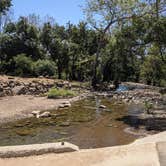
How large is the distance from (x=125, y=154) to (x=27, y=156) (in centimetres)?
229

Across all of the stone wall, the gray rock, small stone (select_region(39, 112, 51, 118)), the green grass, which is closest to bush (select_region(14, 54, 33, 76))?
the stone wall

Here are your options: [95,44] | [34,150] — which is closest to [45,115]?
[34,150]

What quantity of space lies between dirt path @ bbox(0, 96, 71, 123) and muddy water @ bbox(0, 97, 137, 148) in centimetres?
106

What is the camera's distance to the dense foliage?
33281mm

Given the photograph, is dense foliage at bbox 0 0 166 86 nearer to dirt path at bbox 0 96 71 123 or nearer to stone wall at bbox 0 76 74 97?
stone wall at bbox 0 76 74 97

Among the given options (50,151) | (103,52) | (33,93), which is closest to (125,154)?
(50,151)

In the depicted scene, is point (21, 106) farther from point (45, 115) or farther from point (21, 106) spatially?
point (45, 115)

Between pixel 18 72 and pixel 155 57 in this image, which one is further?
pixel 18 72

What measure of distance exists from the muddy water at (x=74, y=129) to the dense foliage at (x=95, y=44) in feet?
46.4

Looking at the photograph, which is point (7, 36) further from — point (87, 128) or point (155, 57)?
point (87, 128)

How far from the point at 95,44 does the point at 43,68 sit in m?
10.7

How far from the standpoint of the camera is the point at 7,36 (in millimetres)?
44844

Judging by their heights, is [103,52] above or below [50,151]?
above

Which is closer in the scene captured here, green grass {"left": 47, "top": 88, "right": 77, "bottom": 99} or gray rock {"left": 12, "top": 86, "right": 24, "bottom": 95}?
green grass {"left": 47, "top": 88, "right": 77, "bottom": 99}
